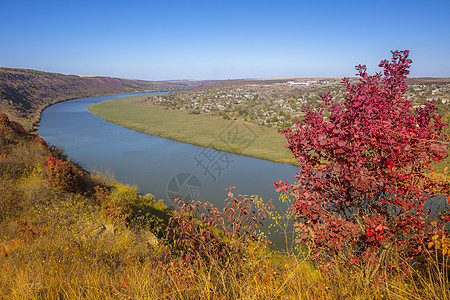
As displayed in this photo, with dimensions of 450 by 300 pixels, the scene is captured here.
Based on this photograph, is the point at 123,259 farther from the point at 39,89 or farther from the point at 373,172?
the point at 39,89

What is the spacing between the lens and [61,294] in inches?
127

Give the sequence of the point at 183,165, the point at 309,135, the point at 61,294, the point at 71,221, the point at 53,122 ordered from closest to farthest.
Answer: the point at 61,294 → the point at 309,135 → the point at 71,221 → the point at 183,165 → the point at 53,122

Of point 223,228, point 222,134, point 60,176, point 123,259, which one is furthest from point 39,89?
point 223,228

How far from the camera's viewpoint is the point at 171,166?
21922 mm

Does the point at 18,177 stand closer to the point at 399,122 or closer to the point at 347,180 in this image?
the point at 347,180

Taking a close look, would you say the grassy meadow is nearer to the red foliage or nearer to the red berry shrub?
the red foliage

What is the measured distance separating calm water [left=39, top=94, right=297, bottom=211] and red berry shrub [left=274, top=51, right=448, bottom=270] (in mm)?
10908

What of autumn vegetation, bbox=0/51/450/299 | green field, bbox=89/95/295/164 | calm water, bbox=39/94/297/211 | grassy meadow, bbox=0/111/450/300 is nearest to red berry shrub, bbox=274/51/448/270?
autumn vegetation, bbox=0/51/450/299

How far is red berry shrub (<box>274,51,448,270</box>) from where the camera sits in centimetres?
358

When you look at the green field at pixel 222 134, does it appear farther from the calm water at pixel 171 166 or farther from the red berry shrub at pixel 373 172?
the red berry shrub at pixel 373 172

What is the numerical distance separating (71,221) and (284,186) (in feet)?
24.2

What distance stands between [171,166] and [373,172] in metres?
19.3

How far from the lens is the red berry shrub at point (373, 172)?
358 cm

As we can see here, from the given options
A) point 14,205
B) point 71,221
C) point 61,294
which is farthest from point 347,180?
point 14,205
